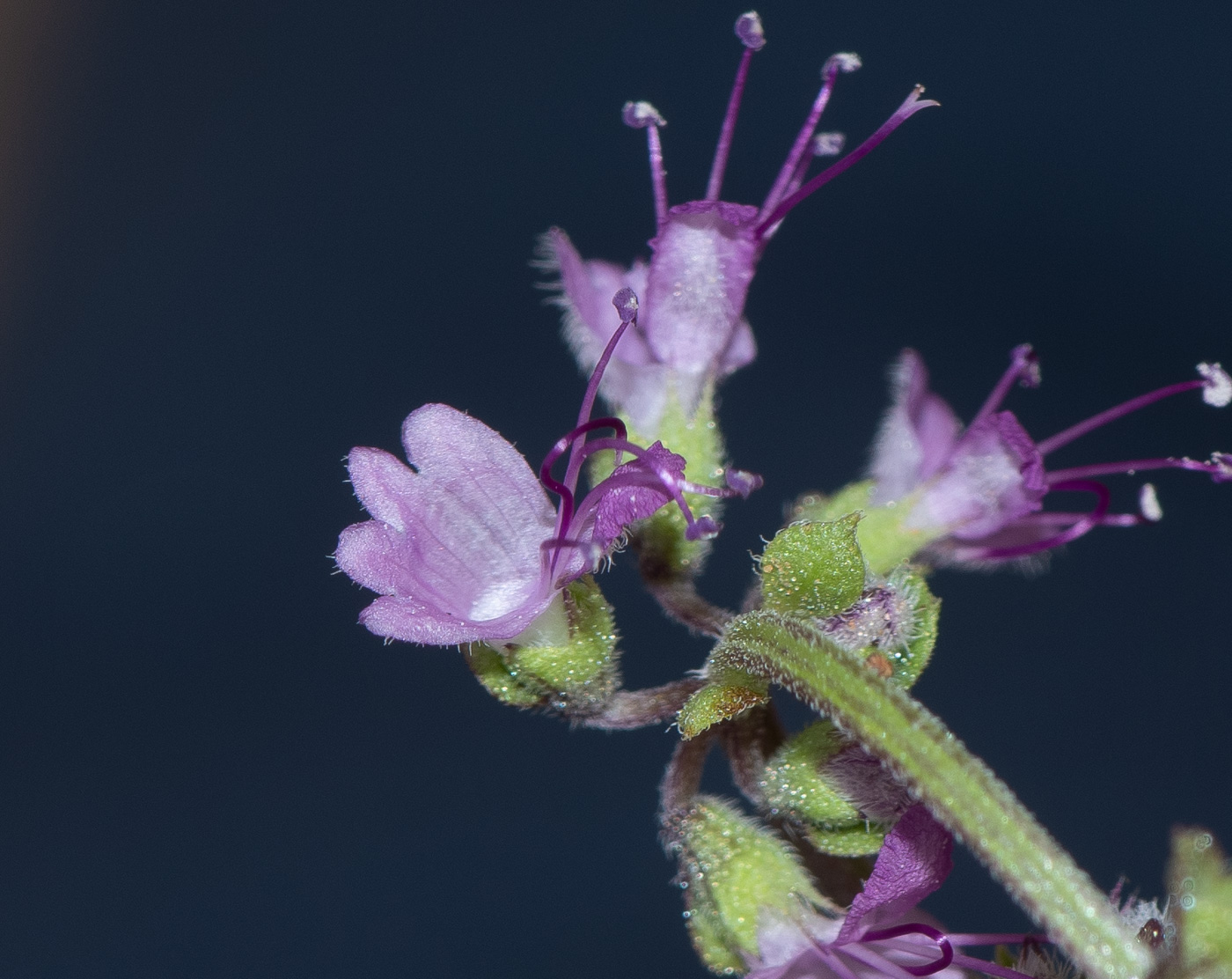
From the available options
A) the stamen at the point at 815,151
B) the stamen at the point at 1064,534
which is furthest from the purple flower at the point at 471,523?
the stamen at the point at 1064,534

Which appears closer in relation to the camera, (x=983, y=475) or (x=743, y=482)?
(x=743, y=482)

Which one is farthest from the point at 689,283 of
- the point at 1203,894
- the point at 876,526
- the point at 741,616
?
the point at 1203,894

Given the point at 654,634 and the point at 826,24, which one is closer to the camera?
the point at 654,634

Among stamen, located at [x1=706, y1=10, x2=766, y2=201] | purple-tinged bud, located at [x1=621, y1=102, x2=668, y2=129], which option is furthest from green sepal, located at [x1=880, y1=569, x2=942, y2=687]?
purple-tinged bud, located at [x1=621, y1=102, x2=668, y2=129]

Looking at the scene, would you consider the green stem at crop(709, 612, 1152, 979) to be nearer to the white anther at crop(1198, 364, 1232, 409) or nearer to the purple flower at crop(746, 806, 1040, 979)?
the purple flower at crop(746, 806, 1040, 979)

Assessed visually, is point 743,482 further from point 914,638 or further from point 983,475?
point 983,475

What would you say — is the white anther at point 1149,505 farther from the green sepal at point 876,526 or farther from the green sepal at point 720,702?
the green sepal at point 720,702

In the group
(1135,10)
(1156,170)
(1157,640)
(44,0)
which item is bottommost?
(1157,640)

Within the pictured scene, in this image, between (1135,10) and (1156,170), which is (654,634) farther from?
(1135,10)

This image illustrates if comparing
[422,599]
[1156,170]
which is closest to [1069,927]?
[422,599]
